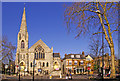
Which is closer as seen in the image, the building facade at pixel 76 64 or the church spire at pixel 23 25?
the building facade at pixel 76 64

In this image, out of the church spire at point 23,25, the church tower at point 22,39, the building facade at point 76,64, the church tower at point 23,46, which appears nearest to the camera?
the church tower at point 23,46

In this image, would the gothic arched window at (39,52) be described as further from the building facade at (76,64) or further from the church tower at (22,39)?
the building facade at (76,64)

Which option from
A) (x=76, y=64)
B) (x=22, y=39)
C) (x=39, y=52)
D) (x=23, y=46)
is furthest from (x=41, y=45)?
(x=76, y=64)

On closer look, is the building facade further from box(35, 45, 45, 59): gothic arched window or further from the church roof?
box(35, 45, 45, 59): gothic arched window

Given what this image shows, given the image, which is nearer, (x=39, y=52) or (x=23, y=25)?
(x=39, y=52)

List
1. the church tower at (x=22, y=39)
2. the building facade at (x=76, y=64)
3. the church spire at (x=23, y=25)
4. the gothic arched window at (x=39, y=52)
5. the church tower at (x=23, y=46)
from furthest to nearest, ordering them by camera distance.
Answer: the church spire at (x=23, y=25)
the church tower at (x=22, y=39)
the building facade at (x=76, y=64)
the gothic arched window at (x=39, y=52)
the church tower at (x=23, y=46)

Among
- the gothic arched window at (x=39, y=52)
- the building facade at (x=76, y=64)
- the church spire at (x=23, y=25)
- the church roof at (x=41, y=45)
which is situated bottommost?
the building facade at (x=76, y=64)

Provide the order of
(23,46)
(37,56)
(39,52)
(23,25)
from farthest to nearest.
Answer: (23,25) < (23,46) < (39,52) < (37,56)

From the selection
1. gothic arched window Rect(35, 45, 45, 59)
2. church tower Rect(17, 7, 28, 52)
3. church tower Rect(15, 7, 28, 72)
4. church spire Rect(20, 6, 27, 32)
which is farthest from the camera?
church spire Rect(20, 6, 27, 32)

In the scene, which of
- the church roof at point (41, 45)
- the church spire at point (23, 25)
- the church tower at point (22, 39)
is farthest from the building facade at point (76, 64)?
the church spire at point (23, 25)

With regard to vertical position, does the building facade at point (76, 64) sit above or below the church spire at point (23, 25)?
below

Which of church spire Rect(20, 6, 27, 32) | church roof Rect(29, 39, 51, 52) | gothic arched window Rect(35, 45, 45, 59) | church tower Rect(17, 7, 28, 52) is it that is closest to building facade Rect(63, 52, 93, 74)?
church roof Rect(29, 39, 51, 52)

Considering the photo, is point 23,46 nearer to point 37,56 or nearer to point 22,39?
point 22,39

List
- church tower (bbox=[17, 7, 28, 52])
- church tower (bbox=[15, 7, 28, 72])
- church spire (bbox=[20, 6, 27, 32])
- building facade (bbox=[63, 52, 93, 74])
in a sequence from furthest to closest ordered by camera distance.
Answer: church spire (bbox=[20, 6, 27, 32]), church tower (bbox=[17, 7, 28, 52]), building facade (bbox=[63, 52, 93, 74]), church tower (bbox=[15, 7, 28, 72])
